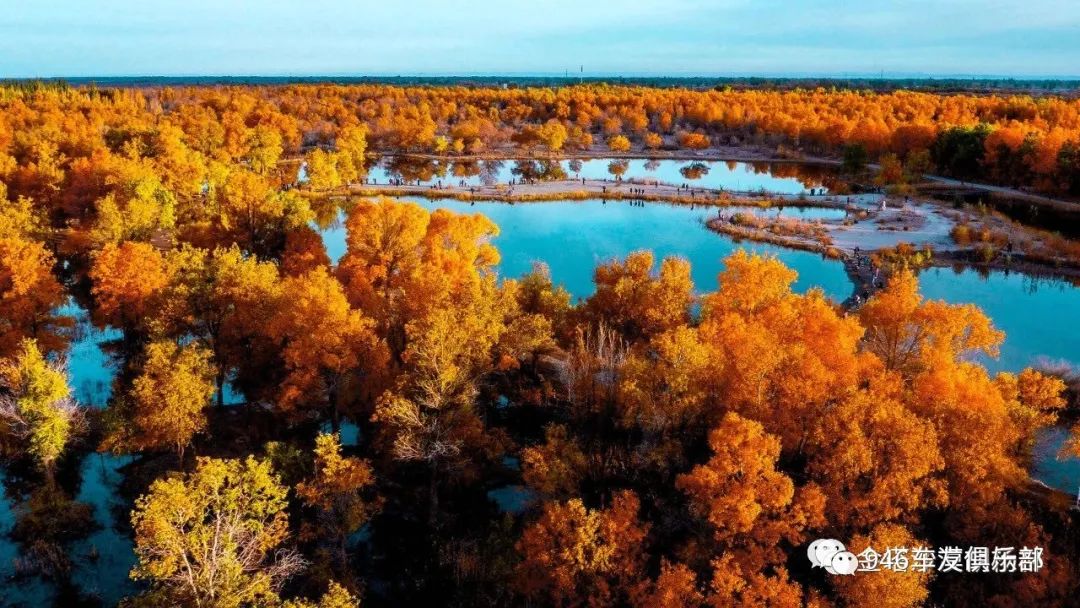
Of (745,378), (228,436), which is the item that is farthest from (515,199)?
(745,378)

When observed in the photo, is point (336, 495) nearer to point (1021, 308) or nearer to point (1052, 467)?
point (1052, 467)

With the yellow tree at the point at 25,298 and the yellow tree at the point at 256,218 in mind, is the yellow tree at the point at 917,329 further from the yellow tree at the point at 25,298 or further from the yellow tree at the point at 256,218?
the yellow tree at the point at 25,298

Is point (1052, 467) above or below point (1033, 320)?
below

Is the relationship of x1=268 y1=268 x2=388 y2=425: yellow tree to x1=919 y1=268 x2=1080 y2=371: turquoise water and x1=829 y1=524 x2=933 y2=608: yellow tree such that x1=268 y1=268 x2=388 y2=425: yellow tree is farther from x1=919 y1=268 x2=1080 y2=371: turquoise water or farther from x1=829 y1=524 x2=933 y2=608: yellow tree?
x1=919 y1=268 x2=1080 y2=371: turquoise water

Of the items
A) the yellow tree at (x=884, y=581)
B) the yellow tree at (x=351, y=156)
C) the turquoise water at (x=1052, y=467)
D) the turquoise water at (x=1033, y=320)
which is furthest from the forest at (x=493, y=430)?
the yellow tree at (x=351, y=156)

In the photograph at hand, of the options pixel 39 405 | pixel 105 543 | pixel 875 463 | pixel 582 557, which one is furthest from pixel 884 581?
pixel 39 405

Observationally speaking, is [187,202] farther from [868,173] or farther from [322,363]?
[868,173]

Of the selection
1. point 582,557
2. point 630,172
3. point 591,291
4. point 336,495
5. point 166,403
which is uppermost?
point 630,172
